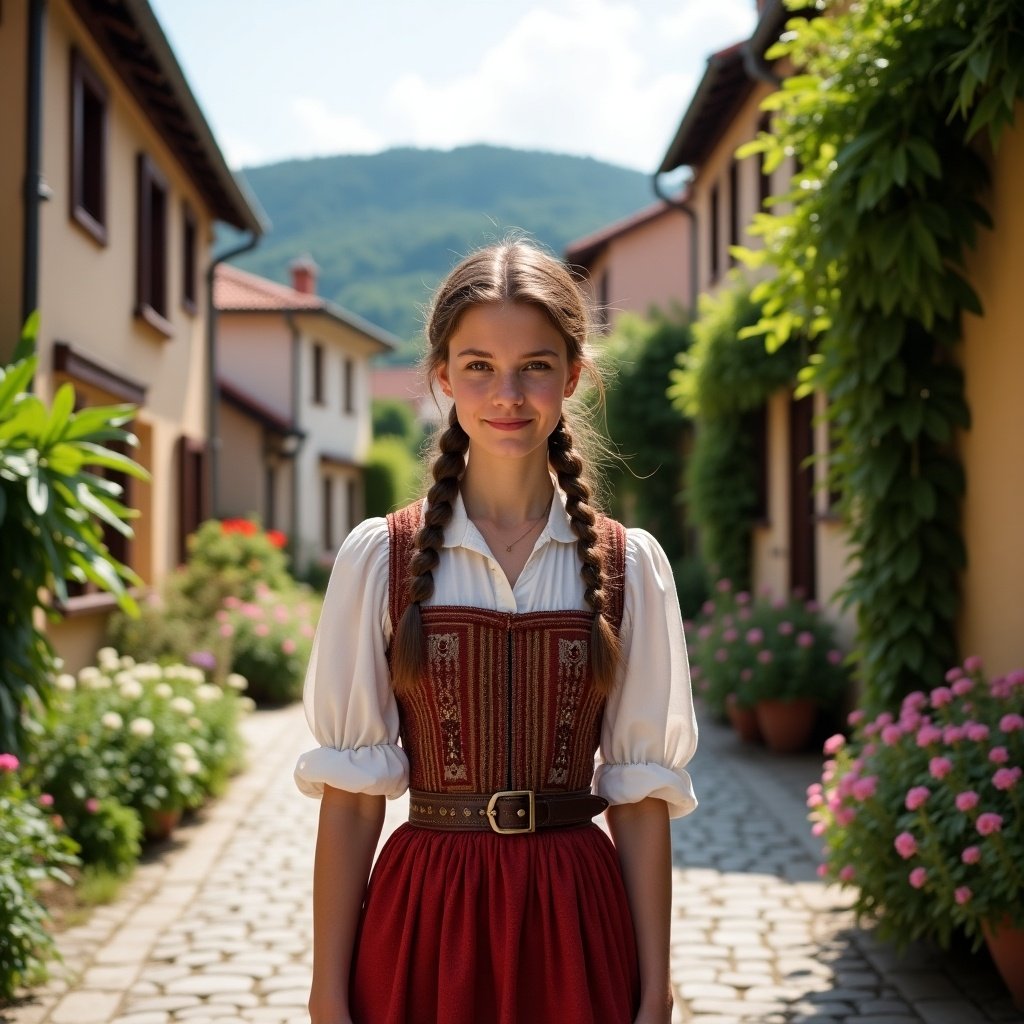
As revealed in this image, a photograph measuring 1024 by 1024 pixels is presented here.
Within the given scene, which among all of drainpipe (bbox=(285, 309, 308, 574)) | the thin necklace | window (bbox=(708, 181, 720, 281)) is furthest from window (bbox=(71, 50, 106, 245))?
drainpipe (bbox=(285, 309, 308, 574))

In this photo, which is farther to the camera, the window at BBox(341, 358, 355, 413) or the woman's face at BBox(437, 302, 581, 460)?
the window at BBox(341, 358, 355, 413)

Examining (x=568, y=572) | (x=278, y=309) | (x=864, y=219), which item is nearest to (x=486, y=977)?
(x=568, y=572)

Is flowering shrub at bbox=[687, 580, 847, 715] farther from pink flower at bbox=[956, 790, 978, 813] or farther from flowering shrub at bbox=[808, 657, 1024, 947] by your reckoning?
pink flower at bbox=[956, 790, 978, 813]

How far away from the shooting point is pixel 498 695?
2047 millimetres

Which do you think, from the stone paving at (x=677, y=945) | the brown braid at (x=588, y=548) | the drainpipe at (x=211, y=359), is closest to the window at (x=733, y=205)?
the drainpipe at (x=211, y=359)

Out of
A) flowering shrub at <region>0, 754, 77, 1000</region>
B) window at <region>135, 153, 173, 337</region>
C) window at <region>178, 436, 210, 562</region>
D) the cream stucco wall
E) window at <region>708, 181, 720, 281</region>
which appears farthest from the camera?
the cream stucco wall

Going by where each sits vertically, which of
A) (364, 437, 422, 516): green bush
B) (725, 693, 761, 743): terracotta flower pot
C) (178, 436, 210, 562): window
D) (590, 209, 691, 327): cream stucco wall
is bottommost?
(725, 693, 761, 743): terracotta flower pot

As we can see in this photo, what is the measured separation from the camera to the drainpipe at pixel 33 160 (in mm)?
7410

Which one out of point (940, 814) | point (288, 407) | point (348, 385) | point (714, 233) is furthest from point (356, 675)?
point (348, 385)

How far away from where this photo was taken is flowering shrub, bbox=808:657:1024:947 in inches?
152

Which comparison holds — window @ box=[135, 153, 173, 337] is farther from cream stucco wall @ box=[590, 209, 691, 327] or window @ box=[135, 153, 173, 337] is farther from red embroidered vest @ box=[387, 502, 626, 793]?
red embroidered vest @ box=[387, 502, 626, 793]

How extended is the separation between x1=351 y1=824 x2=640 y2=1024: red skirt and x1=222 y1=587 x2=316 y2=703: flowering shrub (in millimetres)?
9784

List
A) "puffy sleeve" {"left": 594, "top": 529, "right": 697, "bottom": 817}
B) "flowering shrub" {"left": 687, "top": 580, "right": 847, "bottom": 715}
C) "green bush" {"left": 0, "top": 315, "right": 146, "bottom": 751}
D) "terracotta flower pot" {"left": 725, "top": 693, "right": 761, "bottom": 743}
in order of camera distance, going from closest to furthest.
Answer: "puffy sleeve" {"left": 594, "top": 529, "right": 697, "bottom": 817} → "green bush" {"left": 0, "top": 315, "right": 146, "bottom": 751} → "flowering shrub" {"left": 687, "top": 580, "right": 847, "bottom": 715} → "terracotta flower pot" {"left": 725, "top": 693, "right": 761, "bottom": 743}

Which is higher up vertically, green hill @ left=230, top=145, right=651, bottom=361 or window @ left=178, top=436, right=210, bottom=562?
green hill @ left=230, top=145, right=651, bottom=361
